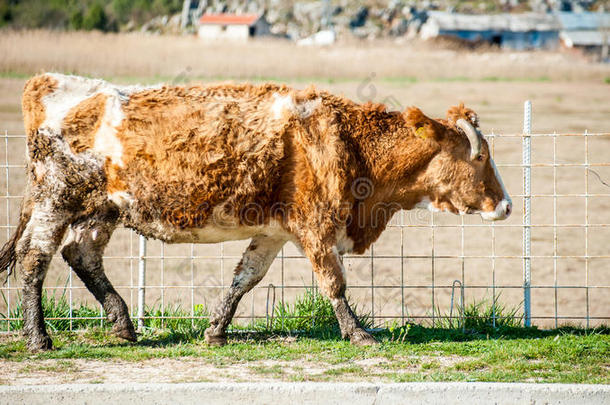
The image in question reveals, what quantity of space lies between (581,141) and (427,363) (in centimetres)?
1700

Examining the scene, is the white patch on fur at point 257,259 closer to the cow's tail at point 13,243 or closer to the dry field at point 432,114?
the dry field at point 432,114

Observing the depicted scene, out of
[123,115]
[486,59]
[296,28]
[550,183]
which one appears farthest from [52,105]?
[296,28]

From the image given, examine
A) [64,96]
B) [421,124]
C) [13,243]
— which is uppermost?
[64,96]

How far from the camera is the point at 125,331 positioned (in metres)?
6.96

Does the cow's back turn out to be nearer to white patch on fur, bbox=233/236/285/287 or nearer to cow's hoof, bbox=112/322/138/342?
white patch on fur, bbox=233/236/285/287

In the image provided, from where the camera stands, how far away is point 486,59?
41.2 metres

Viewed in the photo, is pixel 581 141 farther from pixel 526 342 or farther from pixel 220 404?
pixel 220 404

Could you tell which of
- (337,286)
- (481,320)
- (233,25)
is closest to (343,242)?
(337,286)

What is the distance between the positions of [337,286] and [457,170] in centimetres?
144

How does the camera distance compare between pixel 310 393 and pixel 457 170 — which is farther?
pixel 457 170

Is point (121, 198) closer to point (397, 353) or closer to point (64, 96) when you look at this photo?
point (64, 96)

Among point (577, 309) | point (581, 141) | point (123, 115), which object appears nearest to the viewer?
point (123, 115)

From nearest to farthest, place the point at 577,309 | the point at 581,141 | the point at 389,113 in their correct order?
1. the point at 389,113
2. the point at 577,309
3. the point at 581,141

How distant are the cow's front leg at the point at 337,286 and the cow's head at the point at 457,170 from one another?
38.5 inches
